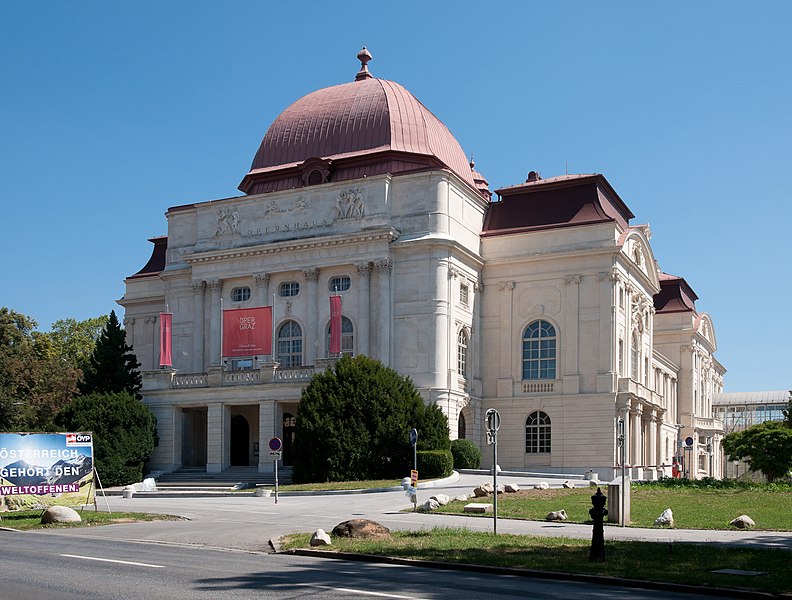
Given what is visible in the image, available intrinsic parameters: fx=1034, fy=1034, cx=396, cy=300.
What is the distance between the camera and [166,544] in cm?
2333

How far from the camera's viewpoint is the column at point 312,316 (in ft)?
200

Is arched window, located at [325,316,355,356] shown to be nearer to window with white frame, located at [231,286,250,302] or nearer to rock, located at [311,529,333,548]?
window with white frame, located at [231,286,250,302]

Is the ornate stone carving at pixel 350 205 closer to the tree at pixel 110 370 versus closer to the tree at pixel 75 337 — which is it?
the tree at pixel 110 370

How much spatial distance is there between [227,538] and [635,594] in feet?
39.4

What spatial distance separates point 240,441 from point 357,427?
16909 mm

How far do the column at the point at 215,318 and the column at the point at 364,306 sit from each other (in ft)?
31.8

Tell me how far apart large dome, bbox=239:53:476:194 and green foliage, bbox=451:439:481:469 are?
16417mm

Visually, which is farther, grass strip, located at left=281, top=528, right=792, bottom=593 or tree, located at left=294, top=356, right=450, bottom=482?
tree, located at left=294, top=356, right=450, bottom=482

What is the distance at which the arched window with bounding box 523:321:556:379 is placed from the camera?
6041 cm

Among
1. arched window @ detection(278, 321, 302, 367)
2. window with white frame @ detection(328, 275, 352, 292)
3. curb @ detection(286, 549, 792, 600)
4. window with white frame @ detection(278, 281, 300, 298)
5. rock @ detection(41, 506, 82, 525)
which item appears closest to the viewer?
curb @ detection(286, 549, 792, 600)

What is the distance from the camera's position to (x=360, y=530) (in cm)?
2269

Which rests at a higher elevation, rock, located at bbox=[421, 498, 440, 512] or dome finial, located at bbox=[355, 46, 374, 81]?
dome finial, located at bbox=[355, 46, 374, 81]

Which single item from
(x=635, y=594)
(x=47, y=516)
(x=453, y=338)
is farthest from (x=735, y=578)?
(x=453, y=338)

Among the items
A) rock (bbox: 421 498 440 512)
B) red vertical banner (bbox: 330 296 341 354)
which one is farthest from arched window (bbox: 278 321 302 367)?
rock (bbox: 421 498 440 512)
